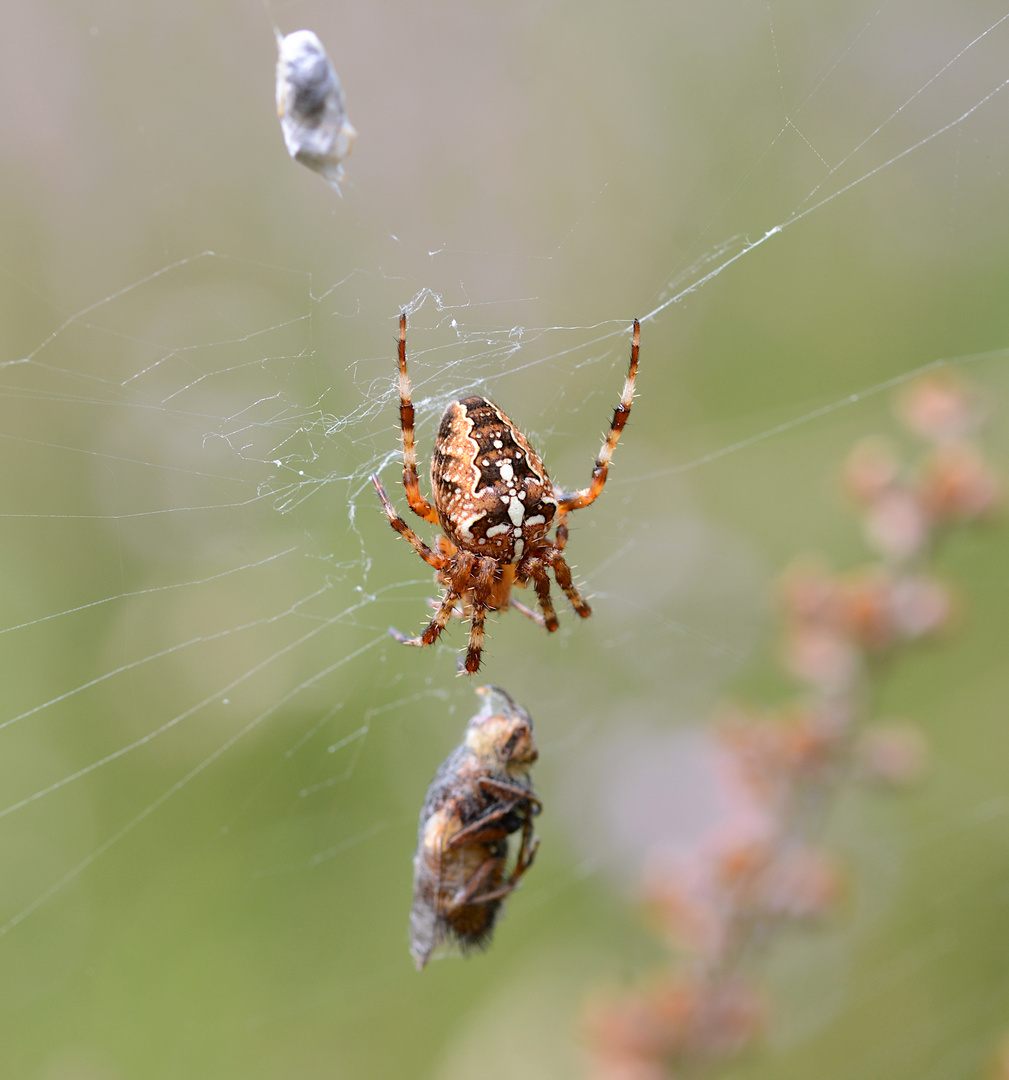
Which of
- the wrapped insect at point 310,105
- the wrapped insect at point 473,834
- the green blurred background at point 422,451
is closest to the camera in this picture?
the wrapped insect at point 310,105

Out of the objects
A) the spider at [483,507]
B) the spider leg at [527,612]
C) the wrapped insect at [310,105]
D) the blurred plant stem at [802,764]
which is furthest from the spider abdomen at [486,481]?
the wrapped insect at [310,105]

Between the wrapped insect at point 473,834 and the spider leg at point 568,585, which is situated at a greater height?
the spider leg at point 568,585

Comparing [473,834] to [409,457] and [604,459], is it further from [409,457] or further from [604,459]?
[604,459]

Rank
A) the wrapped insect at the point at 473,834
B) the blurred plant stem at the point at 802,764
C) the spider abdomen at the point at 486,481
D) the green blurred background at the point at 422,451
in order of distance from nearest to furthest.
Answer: the blurred plant stem at the point at 802,764
the wrapped insect at the point at 473,834
the spider abdomen at the point at 486,481
the green blurred background at the point at 422,451

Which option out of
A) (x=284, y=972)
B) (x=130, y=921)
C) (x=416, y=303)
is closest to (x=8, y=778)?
(x=130, y=921)

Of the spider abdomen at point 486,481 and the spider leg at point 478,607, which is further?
the spider leg at point 478,607

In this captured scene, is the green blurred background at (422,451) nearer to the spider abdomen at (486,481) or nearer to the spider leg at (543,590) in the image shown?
the spider abdomen at (486,481)

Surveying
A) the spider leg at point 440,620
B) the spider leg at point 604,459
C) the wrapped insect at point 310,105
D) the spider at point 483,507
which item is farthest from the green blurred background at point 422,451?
the wrapped insect at point 310,105

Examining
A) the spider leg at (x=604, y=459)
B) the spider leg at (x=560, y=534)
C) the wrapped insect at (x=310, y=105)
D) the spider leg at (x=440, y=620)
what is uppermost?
the wrapped insect at (x=310, y=105)

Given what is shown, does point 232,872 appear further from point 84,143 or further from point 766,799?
point 84,143
